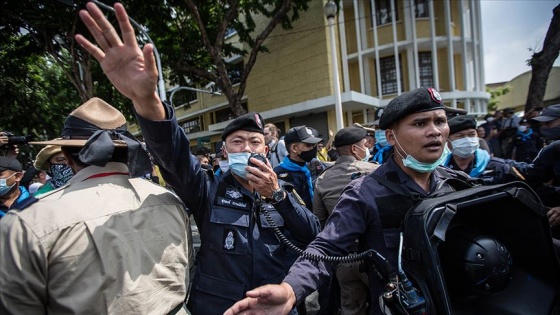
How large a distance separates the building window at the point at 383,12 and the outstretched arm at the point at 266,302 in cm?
1794

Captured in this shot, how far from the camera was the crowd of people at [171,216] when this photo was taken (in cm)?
113

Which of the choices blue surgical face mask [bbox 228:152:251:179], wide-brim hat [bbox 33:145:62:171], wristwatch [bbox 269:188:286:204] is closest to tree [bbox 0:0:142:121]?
wide-brim hat [bbox 33:145:62:171]

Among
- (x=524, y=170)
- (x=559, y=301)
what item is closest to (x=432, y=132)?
(x=559, y=301)

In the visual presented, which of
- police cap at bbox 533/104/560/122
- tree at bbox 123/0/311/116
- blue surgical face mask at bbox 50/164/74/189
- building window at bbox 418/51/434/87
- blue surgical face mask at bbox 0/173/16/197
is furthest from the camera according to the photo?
building window at bbox 418/51/434/87

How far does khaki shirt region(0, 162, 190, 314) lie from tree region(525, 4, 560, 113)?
8383mm

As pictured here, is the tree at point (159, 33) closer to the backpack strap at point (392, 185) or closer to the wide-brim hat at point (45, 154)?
the wide-brim hat at point (45, 154)

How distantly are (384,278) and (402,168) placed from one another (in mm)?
629

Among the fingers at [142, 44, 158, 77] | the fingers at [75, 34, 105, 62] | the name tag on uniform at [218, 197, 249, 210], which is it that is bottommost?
the name tag on uniform at [218, 197, 249, 210]

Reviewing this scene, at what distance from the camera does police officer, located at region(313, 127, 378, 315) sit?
2830 mm

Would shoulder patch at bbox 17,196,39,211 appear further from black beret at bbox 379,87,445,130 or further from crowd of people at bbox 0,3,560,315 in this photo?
black beret at bbox 379,87,445,130

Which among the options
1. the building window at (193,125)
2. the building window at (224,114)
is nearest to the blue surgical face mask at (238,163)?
the building window at (224,114)

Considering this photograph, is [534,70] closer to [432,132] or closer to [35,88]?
[432,132]

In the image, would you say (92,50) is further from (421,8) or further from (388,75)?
(421,8)

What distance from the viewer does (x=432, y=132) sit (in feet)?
5.30
